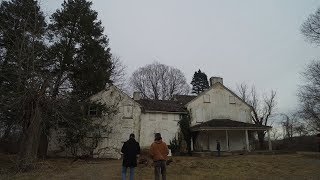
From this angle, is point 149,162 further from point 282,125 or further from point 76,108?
point 282,125

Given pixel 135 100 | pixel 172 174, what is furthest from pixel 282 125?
pixel 172 174

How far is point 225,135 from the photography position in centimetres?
3819

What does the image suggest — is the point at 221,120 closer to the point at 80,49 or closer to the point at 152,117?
the point at 152,117

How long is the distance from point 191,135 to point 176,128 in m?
1.90

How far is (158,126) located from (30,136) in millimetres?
18806

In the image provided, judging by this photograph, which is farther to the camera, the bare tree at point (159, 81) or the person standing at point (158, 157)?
the bare tree at point (159, 81)

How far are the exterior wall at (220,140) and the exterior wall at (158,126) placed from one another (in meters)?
3.06

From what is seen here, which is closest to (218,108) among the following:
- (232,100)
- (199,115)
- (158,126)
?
(232,100)

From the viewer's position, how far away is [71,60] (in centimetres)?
3006

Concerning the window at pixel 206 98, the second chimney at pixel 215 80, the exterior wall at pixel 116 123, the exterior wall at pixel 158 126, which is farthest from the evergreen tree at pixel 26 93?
the second chimney at pixel 215 80

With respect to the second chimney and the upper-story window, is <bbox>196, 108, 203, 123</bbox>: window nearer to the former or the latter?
the second chimney

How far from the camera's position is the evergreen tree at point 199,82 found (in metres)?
69.9

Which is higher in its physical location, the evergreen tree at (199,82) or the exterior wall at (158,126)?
the evergreen tree at (199,82)

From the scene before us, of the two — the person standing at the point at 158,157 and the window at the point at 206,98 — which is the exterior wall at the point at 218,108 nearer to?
the window at the point at 206,98
